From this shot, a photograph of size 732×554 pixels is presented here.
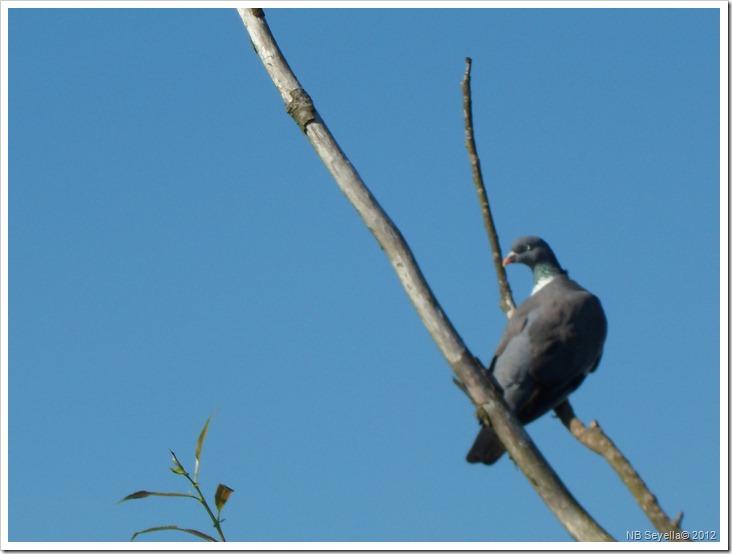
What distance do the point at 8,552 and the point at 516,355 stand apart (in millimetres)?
2522

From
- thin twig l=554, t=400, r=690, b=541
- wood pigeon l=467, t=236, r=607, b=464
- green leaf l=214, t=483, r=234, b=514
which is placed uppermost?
wood pigeon l=467, t=236, r=607, b=464

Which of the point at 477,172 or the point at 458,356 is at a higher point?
the point at 477,172

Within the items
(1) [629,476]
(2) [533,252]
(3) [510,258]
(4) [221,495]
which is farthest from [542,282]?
(4) [221,495]

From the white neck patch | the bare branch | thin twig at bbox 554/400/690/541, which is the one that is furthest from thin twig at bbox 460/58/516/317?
the white neck patch

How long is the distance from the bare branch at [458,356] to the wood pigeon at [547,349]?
1.52 m

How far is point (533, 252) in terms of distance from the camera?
597 centimetres

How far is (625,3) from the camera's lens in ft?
17.7

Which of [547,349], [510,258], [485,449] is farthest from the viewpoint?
[510,258]

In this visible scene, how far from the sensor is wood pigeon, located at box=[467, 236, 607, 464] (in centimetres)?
492

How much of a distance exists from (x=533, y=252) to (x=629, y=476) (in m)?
3.10

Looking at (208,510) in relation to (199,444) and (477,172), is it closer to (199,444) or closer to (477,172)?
(199,444)

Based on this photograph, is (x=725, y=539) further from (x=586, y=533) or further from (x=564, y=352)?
(x=564, y=352)

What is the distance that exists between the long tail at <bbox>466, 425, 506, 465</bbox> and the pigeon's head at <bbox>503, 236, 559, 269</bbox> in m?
1.79

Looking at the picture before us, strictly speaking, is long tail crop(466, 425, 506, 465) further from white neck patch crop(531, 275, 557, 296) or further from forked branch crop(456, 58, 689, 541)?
white neck patch crop(531, 275, 557, 296)
